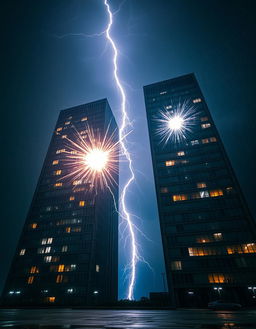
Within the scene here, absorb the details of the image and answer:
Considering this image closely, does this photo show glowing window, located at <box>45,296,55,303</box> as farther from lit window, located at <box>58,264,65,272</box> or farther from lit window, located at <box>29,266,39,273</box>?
lit window, located at <box>29,266,39,273</box>

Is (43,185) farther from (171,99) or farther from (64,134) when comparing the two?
(171,99)

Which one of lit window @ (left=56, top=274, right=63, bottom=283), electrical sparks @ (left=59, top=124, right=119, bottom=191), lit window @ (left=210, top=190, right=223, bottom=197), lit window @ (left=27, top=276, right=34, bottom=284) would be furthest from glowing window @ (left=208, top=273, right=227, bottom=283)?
lit window @ (left=27, top=276, right=34, bottom=284)

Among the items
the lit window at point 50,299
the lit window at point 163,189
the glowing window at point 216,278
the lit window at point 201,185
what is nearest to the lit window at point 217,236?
the glowing window at point 216,278

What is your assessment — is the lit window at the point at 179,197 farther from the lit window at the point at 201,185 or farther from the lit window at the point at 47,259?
the lit window at the point at 47,259

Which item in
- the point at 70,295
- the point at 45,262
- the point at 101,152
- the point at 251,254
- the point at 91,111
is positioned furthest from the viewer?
the point at 91,111

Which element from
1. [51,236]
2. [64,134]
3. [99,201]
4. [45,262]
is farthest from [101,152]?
[45,262]

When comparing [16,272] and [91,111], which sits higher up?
[91,111]

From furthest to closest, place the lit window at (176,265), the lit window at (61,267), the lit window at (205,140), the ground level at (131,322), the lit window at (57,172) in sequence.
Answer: the lit window at (57,172) → the lit window at (205,140) → the lit window at (61,267) → the lit window at (176,265) → the ground level at (131,322)
